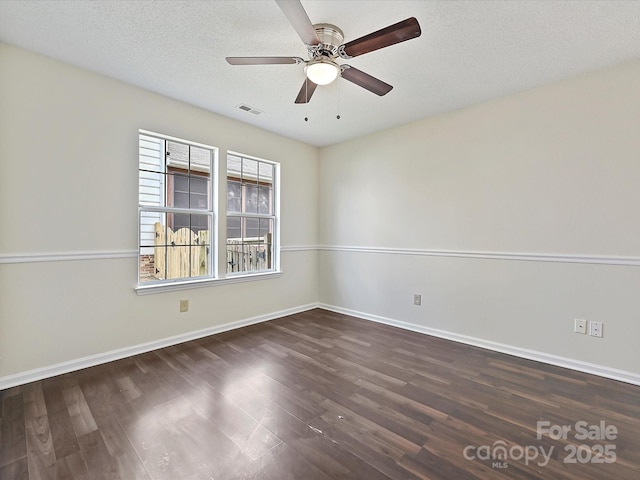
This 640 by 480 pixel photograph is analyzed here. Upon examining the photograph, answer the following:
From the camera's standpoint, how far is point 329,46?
1.84 m

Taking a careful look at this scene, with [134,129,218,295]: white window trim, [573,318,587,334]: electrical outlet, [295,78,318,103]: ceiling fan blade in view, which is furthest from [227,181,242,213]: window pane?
[573,318,587,334]: electrical outlet

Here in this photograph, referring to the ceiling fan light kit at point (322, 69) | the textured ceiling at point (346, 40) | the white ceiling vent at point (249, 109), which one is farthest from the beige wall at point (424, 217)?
the ceiling fan light kit at point (322, 69)

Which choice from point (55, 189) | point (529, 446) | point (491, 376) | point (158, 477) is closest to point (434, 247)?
point (491, 376)

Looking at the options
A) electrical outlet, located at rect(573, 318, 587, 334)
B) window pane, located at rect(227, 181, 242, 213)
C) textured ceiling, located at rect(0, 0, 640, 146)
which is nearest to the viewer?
textured ceiling, located at rect(0, 0, 640, 146)

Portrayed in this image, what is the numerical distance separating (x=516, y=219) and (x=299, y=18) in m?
2.56

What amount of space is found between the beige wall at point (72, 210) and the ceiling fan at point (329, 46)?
1449 millimetres

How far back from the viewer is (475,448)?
5.14 feet

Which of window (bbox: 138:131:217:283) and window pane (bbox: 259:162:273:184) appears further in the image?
window pane (bbox: 259:162:273:184)

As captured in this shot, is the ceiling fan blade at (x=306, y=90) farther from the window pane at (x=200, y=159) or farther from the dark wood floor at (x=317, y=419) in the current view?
the dark wood floor at (x=317, y=419)

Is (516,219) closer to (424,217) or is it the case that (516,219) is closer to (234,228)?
(424,217)

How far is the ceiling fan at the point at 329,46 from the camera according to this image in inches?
60.9

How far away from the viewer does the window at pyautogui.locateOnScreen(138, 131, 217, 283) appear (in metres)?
2.89

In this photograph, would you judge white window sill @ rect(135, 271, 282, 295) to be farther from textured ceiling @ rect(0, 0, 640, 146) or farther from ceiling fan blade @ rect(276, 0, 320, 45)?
ceiling fan blade @ rect(276, 0, 320, 45)

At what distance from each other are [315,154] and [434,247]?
232cm
